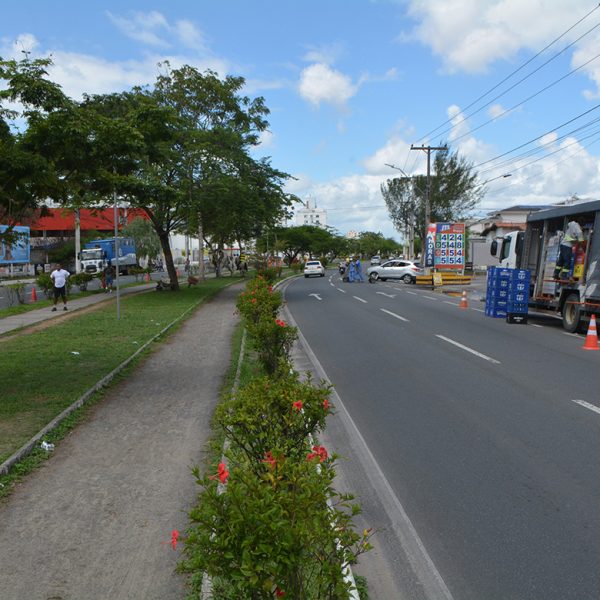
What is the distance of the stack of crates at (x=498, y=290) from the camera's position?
58.3ft

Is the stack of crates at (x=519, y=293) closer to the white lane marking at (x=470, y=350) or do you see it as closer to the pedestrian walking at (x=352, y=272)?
the white lane marking at (x=470, y=350)

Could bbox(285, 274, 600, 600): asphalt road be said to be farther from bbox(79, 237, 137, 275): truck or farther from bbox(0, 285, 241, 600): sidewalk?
bbox(79, 237, 137, 275): truck

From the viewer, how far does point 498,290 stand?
18.1m

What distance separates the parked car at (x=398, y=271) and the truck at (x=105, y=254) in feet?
69.7

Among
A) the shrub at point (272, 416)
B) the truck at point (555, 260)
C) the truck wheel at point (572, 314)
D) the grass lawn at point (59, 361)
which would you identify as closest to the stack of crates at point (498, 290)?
the truck at point (555, 260)

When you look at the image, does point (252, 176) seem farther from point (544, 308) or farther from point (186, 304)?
point (544, 308)

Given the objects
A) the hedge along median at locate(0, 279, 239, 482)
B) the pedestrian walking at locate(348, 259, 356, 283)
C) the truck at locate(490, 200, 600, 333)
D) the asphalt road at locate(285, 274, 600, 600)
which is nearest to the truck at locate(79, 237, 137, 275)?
the pedestrian walking at locate(348, 259, 356, 283)

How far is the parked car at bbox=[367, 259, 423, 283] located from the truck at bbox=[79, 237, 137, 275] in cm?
2125

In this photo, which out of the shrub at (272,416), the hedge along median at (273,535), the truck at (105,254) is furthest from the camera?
the truck at (105,254)

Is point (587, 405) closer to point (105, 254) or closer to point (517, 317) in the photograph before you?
point (517, 317)

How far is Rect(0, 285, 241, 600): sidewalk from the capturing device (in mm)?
3816

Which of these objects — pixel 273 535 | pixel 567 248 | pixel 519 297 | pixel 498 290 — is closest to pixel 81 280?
pixel 498 290

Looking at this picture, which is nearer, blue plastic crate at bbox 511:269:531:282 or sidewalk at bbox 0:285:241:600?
sidewalk at bbox 0:285:241:600

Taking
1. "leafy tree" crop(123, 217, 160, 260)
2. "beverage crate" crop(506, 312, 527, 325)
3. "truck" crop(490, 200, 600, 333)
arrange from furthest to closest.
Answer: "leafy tree" crop(123, 217, 160, 260), "beverage crate" crop(506, 312, 527, 325), "truck" crop(490, 200, 600, 333)
